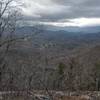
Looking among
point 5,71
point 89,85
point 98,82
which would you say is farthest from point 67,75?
point 5,71

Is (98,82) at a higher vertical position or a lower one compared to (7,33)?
lower

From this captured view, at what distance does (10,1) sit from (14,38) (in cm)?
223

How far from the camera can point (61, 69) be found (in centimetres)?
6894

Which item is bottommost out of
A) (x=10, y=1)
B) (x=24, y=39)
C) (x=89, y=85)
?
(x=89, y=85)

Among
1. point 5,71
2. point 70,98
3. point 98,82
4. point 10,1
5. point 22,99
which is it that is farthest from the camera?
point 98,82

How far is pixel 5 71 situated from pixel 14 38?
165 inches

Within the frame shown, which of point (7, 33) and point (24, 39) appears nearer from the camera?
point (24, 39)

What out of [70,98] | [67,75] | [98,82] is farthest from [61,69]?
[70,98]

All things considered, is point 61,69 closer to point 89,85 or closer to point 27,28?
point 89,85

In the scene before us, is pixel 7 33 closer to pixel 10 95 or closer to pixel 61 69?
pixel 10 95

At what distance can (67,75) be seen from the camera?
69.8m

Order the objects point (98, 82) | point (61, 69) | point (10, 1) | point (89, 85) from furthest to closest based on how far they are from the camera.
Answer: point (61, 69), point (89, 85), point (98, 82), point (10, 1)

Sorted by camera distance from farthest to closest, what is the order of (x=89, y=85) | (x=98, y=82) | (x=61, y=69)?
(x=61, y=69), (x=89, y=85), (x=98, y=82)

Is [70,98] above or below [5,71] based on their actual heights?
below
